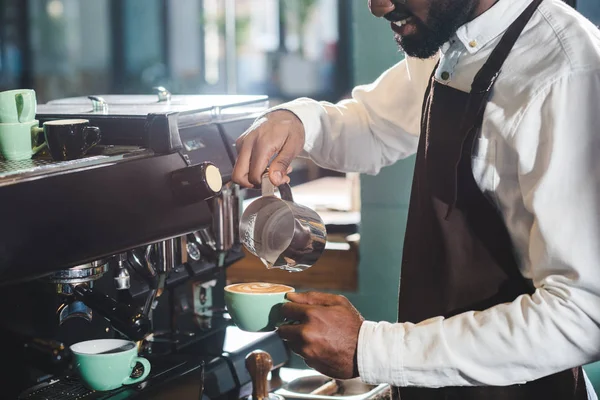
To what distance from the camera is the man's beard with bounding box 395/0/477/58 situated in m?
1.25

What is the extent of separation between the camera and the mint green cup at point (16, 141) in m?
1.34

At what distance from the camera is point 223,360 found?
4.98 feet

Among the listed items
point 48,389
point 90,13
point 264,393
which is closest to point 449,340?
point 264,393

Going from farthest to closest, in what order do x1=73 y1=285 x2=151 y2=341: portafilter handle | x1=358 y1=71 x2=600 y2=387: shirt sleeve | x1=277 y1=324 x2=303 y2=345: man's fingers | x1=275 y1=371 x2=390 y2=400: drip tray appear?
x1=275 y1=371 x2=390 y2=400: drip tray
x1=73 y1=285 x2=151 y2=341: portafilter handle
x1=277 y1=324 x2=303 y2=345: man's fingers
x1=358 y1=71 x2=600 y2=387: shirt sleeve

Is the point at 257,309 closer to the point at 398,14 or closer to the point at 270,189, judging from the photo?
the point at 270,189

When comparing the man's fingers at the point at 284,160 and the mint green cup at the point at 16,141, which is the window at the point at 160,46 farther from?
the mint green cup at the point at 16,141

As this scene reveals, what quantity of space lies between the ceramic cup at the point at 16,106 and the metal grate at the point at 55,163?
0.21ft

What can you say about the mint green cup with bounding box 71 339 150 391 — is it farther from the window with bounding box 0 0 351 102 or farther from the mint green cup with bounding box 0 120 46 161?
the window with bounding box 0 0 351 102

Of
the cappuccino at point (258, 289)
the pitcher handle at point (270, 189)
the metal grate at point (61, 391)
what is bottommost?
the metal grate at point (61, 391)

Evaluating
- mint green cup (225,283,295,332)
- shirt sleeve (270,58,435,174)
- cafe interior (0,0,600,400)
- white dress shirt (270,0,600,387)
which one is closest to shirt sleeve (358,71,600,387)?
white dress shirt (270,0,600,387)

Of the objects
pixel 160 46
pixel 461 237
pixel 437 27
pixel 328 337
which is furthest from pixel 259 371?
pixel 160 46

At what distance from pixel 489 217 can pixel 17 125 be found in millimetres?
732

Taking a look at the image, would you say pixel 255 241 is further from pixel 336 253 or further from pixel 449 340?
pixel 336 253

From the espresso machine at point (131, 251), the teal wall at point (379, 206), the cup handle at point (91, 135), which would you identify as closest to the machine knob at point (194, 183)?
the espresso machine at point (131, 251)
